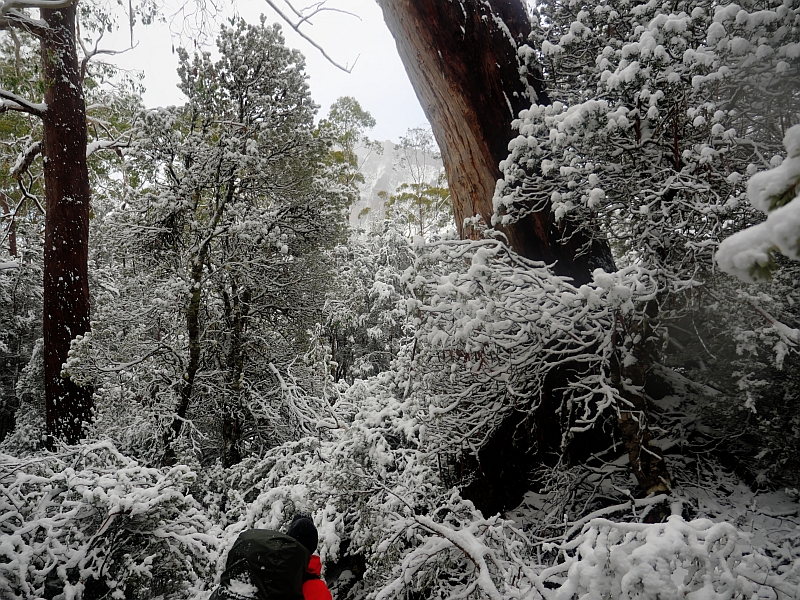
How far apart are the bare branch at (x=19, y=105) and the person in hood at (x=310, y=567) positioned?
285 inches

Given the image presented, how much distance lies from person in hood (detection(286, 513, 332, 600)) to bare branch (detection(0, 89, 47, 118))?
23.7 ft

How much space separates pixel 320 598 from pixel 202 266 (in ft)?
19.2

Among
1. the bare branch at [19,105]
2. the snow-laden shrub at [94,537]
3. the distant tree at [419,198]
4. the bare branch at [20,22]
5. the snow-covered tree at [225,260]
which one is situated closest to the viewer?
the snow-laden shrub at [94,537]

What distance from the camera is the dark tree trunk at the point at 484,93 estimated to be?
4660 millimetres

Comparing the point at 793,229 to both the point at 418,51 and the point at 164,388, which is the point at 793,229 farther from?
the point at 164,388

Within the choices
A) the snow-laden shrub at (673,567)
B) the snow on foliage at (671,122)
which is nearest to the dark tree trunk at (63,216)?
the snow on foliage at (671,122)

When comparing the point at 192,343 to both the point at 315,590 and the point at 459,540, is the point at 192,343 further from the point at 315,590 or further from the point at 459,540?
the point at 459,540

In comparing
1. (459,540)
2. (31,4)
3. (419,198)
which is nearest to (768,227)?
(459,540)

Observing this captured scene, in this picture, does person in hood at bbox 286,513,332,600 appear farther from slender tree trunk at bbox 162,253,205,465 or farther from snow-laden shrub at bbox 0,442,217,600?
slender tree trunk at bbox 162,253,205,465

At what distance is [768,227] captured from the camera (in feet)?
2.69

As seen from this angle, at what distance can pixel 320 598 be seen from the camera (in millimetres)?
2568

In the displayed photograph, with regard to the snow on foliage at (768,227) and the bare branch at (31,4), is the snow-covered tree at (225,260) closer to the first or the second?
the bare branch at (31,4)

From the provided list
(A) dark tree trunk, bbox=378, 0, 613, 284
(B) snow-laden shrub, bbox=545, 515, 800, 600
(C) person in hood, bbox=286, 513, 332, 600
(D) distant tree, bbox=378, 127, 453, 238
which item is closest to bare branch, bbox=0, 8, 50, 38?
(A) dark tree trunk, bbox=378, 0, 613, 284

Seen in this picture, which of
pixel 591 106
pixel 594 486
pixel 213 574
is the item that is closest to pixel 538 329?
pixel 591 106
